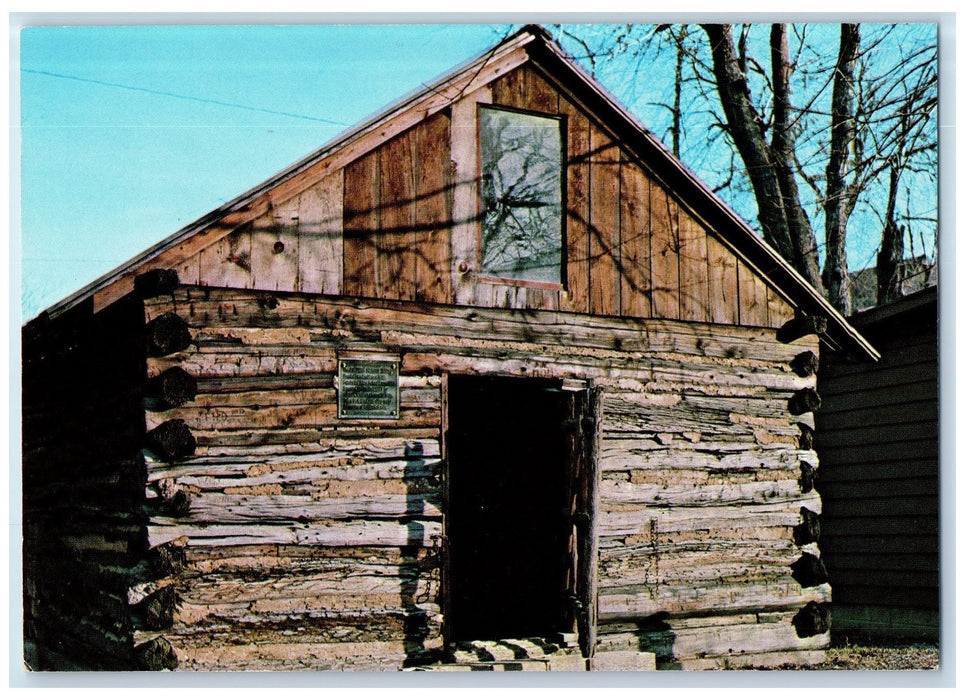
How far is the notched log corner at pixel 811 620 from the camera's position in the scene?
10984 millimetres

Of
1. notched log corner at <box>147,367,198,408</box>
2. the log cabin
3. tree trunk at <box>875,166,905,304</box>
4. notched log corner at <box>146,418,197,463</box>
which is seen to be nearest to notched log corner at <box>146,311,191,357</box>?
the log cabin

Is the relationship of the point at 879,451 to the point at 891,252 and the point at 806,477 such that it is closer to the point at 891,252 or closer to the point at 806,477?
the point at 806,477

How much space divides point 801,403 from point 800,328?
746mm

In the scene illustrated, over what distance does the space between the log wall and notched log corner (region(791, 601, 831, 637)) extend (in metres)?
0.02

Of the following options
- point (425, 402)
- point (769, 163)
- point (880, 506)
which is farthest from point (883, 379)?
point (425, 402)

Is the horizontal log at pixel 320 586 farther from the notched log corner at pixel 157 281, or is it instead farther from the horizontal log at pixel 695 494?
the notched log corner at pixel 157 281

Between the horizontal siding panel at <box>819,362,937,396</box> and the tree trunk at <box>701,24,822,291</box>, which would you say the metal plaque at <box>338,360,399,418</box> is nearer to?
the horizontal siding panel at <box>819,362,937,396</box>

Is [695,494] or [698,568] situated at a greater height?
[695,494]

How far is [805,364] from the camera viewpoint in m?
11.3

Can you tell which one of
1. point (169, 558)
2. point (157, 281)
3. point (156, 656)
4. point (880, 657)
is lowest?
point (880, 657)

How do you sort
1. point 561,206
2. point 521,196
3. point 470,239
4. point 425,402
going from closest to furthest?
point 425,402
point 470,239
point 521,196
point 561,206

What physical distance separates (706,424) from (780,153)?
286 inches

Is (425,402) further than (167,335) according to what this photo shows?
Yes

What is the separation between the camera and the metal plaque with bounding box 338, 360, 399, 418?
29.8 feet
